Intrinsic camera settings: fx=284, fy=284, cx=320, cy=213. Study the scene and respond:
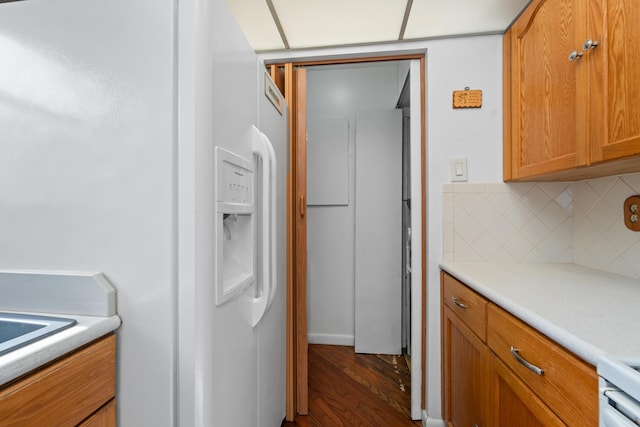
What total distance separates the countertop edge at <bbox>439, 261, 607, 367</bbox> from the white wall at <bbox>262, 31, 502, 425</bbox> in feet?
1.93

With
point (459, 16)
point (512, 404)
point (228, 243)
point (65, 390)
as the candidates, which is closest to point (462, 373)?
point (512, 404)

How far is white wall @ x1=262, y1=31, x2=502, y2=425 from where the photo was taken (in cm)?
156

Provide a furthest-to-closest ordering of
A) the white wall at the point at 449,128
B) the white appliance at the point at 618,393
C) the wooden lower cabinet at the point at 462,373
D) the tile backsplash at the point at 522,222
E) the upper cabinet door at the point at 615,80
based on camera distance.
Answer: the white wall at the point at 449,128 → the tile backsplash at the point at 522,222 → the wooden lower cabinet at the point at 462,373 → the upper cabinet door at the point at 615,80 → the white appliance at the point at 618,393

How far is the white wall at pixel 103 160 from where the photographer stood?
0.68m

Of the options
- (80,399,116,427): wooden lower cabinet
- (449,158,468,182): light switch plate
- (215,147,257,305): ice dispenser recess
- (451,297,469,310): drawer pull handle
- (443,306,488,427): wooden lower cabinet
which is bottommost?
(443,306,488,427): wooden lower cabinet

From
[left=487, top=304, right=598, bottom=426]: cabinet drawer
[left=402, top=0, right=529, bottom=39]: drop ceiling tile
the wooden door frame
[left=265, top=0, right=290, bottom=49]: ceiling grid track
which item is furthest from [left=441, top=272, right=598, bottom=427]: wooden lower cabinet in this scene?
[left=265, top=0, right=290, bottom=49]: ceiling grid track

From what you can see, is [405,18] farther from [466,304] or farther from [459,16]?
[466,304]

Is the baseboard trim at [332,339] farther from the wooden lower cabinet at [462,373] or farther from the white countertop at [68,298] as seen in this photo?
the white countertop at [68,298]

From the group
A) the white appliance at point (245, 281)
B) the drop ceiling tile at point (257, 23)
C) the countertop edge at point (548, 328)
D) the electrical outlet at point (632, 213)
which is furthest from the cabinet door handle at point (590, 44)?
the drop ceiling tile at point (257, 23)

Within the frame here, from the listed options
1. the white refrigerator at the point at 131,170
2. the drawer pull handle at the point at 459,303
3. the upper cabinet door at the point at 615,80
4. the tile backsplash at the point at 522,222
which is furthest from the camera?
the tile backsplash at the point at 522,222

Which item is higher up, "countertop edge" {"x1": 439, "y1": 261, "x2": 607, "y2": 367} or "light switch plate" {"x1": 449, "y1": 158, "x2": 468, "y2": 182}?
"light switch plate" {"x1": 449, "y1": 158, "x2": 468, "y2": 182}

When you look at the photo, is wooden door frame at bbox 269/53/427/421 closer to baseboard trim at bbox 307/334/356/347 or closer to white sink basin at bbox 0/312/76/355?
baseboard trim at bbox 307/334/356/347

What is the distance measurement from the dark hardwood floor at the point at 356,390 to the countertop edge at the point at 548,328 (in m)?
1.10

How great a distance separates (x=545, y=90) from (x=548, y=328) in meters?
1.06
